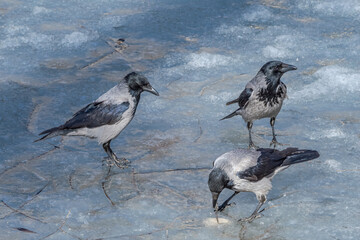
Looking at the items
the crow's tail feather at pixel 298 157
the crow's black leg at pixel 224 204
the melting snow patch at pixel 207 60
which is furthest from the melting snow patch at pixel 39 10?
the crow's tail feather at pixel 298 157

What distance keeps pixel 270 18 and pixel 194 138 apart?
382 centimetres

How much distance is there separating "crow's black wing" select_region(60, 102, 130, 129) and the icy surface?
380 mm

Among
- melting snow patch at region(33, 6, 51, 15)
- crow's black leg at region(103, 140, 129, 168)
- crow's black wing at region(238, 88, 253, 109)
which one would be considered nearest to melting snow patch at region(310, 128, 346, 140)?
crow's black wing at region(238, 88, 253, 109)

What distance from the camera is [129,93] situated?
586 cm

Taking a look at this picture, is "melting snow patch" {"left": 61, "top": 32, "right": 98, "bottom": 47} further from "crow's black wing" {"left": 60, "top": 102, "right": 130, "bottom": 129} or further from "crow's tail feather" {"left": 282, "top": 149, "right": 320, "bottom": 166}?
"crow's tail feather" {"left": 282, "top": 149, "right": 320, "bottom": 166}

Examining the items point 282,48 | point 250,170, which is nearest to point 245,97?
point 250,170

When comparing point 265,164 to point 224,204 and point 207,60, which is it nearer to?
point 224,204

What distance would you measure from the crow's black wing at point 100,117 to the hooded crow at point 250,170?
46.4 inches

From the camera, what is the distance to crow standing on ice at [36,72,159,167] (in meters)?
5.74

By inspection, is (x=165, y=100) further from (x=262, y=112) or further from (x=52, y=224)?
(x=52, y=224)

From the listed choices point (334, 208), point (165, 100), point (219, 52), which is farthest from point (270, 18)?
point (334, 208)

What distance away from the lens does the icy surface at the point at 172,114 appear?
4.97 metres

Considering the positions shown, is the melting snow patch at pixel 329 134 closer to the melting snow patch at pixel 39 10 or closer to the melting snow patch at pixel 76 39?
the melting snow patch at pixel 76 39

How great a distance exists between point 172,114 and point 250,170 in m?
2.03
